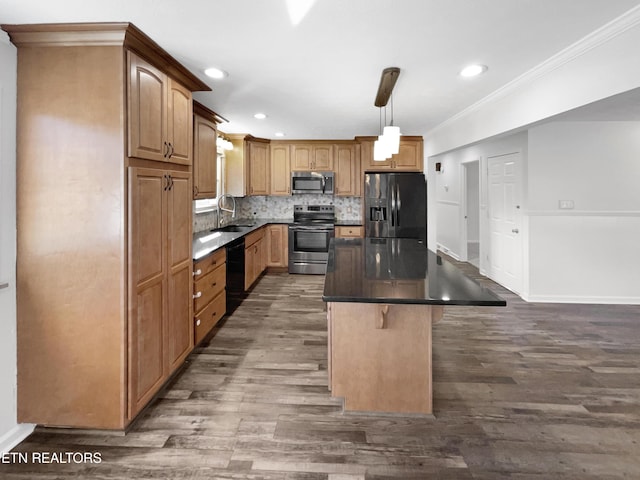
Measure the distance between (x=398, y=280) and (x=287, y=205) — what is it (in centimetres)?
472

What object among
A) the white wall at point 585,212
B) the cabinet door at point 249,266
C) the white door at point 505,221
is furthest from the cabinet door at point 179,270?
the white door at point 505,221

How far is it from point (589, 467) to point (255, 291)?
3947 millimetres

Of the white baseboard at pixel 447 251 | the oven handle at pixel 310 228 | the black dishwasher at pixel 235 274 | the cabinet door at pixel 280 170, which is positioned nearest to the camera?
the black dishwasher at pixel 235 274

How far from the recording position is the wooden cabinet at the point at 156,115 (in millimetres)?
1973

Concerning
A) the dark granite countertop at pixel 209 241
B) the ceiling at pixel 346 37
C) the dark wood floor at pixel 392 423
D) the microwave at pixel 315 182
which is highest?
the ceiling at pixel 346 37

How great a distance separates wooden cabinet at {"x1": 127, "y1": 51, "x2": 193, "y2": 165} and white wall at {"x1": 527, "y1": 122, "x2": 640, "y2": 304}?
3895 millimetres

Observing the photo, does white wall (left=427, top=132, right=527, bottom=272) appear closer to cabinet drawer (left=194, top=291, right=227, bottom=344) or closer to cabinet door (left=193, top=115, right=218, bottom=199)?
cabinet door (left=193, top=115, right=218, bottom=199)

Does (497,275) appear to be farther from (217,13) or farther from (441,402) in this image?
(217,13)

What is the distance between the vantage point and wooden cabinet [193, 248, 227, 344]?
2973mm

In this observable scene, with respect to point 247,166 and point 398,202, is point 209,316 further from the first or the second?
point 398,202

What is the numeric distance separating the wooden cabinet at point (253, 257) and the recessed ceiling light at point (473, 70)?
9.97ft

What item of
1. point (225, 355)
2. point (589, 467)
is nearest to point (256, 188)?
point (225, 355)

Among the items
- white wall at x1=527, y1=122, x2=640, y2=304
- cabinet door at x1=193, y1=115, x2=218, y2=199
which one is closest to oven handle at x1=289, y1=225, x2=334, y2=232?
cabinet door at x1=193, y1=115, x2=218, y2=199

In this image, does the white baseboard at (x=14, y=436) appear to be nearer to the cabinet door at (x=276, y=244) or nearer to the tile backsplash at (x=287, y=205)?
the cabinet door at (x=276, y=244)
